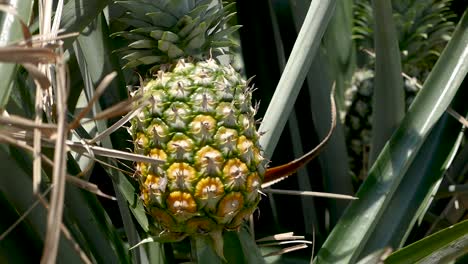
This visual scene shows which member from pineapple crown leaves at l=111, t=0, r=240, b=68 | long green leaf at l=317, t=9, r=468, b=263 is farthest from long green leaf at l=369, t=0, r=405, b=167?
pineapple crown leaves at l=111, t=0, r=240, b=68

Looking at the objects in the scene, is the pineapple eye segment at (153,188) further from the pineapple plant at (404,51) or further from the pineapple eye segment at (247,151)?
the pineapple plant at (404,51)

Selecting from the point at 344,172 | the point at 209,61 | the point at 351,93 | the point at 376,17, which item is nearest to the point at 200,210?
the point at 209,61

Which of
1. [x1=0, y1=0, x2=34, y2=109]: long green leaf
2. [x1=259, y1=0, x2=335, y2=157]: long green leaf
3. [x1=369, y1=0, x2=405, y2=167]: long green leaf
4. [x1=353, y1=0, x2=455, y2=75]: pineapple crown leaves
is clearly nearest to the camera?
[x1=0, y1=0, x2=34, y2=109]: long green leaf

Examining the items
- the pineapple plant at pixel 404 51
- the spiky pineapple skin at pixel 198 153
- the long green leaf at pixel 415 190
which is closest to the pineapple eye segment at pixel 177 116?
the spiky pineapple skin at pixel 198 153

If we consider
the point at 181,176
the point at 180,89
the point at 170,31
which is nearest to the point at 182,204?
the point at 181,176

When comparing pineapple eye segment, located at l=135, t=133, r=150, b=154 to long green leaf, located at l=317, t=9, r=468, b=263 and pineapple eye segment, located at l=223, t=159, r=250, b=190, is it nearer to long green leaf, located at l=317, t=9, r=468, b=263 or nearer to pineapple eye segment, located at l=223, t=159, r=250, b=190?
pineapple eye segment, located at l=223, t=159, r=250, b=190

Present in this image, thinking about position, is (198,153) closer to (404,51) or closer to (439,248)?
(439,248)

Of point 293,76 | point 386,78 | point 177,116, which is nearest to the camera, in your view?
point 177,116
